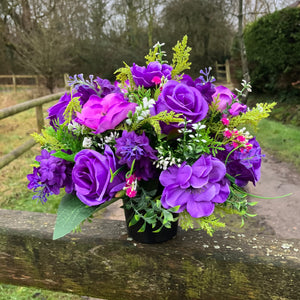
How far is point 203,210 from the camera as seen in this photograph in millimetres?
910

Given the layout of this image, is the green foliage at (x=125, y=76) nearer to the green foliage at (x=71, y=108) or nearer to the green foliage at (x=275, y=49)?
the green foliage at (x=71, y=108)

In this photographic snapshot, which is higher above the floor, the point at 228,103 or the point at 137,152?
the point at 228,103

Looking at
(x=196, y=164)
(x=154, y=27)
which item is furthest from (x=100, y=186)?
(x=154, y=27)

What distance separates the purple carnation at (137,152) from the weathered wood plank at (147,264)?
1.22 ft

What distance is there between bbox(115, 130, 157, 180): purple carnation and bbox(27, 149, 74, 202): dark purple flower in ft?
0.63

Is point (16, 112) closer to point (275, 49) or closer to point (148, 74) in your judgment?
point (148, 74)

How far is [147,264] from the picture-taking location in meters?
1.20

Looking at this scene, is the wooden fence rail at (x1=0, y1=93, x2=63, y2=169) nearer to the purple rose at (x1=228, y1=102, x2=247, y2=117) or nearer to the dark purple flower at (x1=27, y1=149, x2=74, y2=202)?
the dark purple flower at (x1=27, y1=149, x2=74, y2=202)

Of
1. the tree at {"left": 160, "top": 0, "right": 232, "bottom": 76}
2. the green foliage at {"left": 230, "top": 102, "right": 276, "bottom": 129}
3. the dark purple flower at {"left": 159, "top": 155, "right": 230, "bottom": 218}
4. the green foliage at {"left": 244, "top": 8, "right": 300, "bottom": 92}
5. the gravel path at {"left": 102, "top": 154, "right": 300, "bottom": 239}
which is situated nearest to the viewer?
the dark purple flower at {"left": 159, "top": 155, "right": 230, "bottom": 218}

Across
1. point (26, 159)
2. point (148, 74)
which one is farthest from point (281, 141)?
point (148, 74)

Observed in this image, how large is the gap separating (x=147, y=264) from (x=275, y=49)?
861 cm

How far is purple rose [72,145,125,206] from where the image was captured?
930 mm

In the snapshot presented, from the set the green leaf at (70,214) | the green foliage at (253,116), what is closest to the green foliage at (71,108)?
the green leaf at (70,214)

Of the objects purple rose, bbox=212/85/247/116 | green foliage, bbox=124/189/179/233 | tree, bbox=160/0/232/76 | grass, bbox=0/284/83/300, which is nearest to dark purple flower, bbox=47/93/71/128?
green foliage, bbox=124/189/179/233
